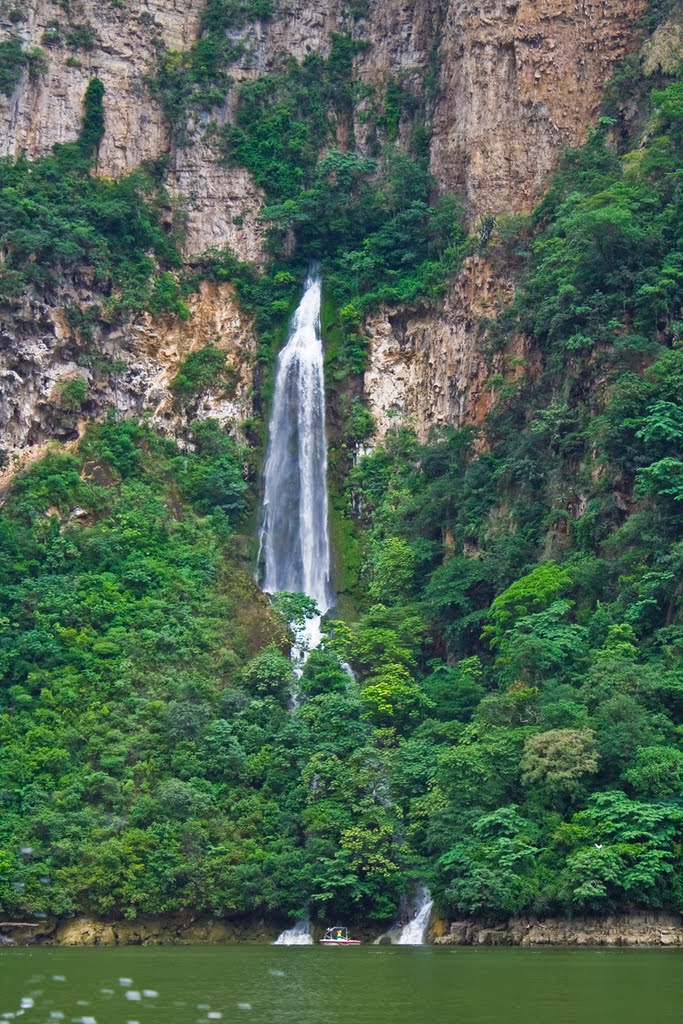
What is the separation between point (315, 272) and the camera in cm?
5509

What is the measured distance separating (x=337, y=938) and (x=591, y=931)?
653cm

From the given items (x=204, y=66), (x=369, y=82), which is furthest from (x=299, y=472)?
(x=204, y=66)

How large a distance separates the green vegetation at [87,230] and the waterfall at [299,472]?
4545mm

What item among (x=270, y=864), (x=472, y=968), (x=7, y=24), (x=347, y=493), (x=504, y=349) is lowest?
(x=472, y=968)

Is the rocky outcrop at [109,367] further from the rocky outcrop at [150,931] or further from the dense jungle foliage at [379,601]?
the rocky outcrop at [150,931]

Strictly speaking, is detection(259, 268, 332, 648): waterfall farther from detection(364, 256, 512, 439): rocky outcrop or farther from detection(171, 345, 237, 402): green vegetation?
detection(364, 256, 512, 439): rocky outcrop

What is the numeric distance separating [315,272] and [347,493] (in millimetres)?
9302

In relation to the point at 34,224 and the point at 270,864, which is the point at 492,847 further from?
the point at 34,224

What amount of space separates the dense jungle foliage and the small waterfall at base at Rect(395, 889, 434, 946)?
1.64 feet

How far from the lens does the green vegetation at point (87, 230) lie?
1981 inches

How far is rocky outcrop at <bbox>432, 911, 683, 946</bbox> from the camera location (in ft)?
99.5

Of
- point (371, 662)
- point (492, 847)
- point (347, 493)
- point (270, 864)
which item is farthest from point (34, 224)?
point (492, 847)

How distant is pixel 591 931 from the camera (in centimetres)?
3080

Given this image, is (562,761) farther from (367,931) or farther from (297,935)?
(297,935)
